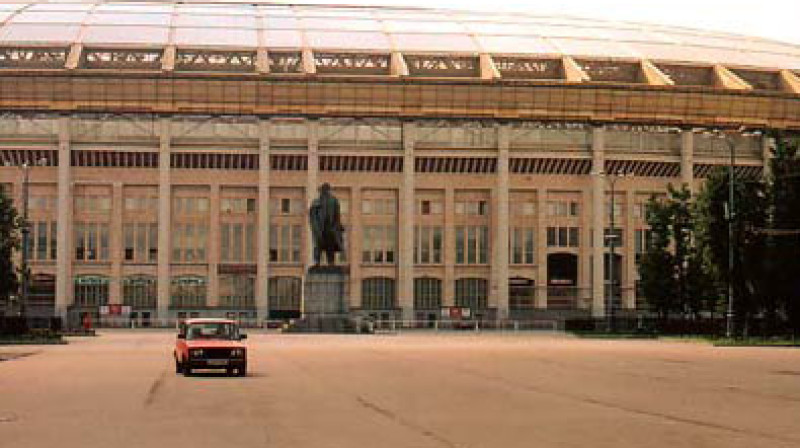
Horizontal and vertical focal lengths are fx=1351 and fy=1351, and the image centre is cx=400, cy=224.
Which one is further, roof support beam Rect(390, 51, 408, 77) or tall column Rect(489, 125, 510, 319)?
tall column Rect(489, 125, 510, 319)

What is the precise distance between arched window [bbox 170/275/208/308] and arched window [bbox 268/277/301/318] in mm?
5398

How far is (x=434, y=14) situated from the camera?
125875 millimetres

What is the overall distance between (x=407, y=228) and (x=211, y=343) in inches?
2839

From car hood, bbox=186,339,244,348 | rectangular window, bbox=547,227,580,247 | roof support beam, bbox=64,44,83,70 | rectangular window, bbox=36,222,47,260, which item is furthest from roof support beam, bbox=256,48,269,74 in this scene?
car hood, bbox=186,339,244,348

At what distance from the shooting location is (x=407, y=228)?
10981 cm

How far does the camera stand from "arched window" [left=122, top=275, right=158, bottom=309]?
108250mm

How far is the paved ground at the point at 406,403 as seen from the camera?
67.5 ft

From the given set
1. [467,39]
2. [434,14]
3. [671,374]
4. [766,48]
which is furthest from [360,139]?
[671,374]

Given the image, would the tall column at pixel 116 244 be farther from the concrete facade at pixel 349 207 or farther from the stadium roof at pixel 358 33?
the stadium roof at pixel 358 33

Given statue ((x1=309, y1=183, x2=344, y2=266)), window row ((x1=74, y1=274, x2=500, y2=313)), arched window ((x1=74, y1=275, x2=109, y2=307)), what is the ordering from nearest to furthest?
statue ((x1=309, y1=183, x2=344, y2=266)) < arched window ((x1=74, y1=275, x2=109, y2=307)) < window row ((x1=74, y1=274, x2=500, y2=313))

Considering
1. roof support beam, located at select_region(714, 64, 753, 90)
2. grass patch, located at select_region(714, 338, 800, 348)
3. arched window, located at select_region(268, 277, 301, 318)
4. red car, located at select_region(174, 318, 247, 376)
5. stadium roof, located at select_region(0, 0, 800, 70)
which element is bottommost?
grass patch, located at select_region(714, 338, 800, 348)

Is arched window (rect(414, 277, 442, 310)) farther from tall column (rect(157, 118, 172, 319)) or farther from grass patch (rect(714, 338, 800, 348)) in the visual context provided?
grass patch (rect(714, 338, 800, 348))

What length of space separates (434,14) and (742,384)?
9414 cm

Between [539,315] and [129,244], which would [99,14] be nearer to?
[129,244]
